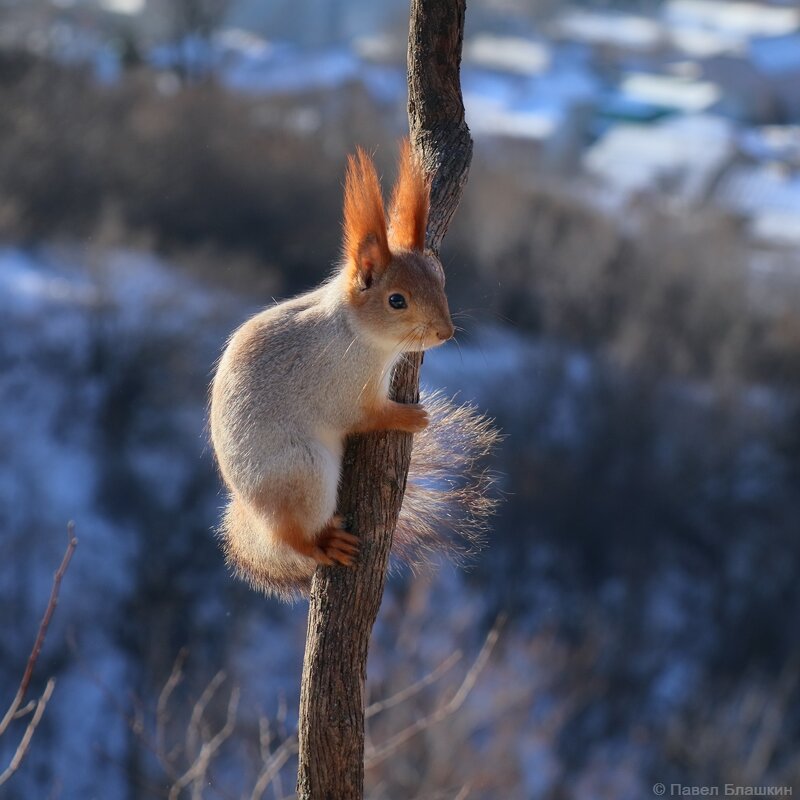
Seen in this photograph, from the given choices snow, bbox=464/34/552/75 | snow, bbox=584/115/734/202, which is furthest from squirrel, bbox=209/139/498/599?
snow, bbox=464/34/552/75

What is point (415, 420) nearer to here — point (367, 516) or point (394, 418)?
point (394, 418)

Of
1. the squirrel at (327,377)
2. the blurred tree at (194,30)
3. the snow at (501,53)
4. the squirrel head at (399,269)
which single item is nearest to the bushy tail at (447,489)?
the squirrel at (327,377)

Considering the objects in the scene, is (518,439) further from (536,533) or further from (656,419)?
(656,419)

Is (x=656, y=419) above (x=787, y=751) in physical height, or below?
above

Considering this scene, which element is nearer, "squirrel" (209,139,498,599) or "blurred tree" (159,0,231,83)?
"squirrel" (209,139,498,599)

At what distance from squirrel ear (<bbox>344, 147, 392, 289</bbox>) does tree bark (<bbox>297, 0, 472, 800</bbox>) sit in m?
0.28

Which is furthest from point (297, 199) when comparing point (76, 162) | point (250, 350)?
point (250, 350)

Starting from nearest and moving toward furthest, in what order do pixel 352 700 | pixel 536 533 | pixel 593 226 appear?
1. pixel 352 700
2. pixel 536 533
3. pixel 593 226

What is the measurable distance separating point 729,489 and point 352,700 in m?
22.7

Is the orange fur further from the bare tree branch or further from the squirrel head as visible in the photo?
the bare tree branch

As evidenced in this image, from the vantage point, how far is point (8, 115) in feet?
83.0

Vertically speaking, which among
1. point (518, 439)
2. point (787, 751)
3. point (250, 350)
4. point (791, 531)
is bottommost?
point (787, 751)

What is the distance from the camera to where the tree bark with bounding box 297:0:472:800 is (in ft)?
10.3

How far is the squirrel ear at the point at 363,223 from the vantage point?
2836mm
